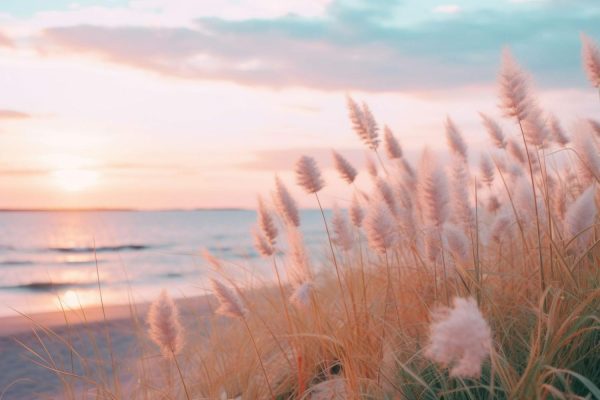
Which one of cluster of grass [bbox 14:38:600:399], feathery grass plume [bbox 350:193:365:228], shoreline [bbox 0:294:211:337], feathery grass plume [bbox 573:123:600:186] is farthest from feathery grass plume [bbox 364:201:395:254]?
shoreline [bbox 0:294:211:337]

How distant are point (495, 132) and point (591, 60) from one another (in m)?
0.57

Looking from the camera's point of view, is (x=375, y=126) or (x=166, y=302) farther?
(x=375, y=126)

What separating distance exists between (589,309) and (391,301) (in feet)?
3.12

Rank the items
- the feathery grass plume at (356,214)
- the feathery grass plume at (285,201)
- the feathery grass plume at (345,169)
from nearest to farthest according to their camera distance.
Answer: the feathery grass plume at (285,201) < the feathery grass plume at (345,169) < the feathery grass plume at (356,214)

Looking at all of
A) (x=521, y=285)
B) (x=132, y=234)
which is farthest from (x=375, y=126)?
(x=132, y=234)

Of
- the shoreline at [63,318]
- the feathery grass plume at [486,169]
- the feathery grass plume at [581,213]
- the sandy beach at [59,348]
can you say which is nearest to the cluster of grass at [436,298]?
the feathery grass plume at [581,213]

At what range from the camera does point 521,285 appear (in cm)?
285

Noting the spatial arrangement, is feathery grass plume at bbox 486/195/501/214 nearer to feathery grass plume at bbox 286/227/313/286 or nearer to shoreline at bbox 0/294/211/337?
feathery grass plume at bbox 286/227/313/286

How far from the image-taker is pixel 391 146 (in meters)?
3.73

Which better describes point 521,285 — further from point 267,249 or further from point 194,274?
point 194,274

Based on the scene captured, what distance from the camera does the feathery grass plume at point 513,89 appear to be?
8.05 ft

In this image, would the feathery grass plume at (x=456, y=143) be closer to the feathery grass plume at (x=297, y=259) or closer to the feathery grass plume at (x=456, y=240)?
the feathery grass plume at (x=297, y=259)

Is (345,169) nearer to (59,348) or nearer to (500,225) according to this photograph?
(500,225)

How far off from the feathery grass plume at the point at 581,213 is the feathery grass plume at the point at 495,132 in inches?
56.2
